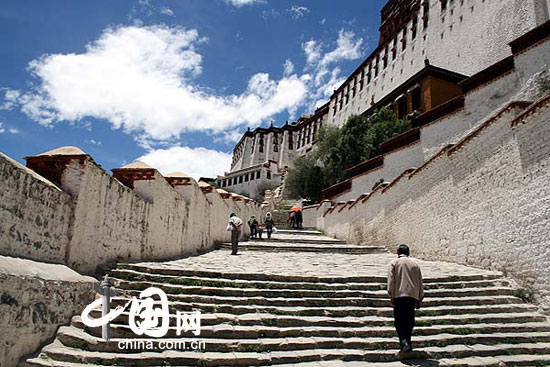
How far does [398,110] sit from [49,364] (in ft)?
91.5

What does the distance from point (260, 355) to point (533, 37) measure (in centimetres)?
1462

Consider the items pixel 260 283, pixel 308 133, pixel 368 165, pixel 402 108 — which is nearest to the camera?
pixel 260 283

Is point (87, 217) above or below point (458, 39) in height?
below

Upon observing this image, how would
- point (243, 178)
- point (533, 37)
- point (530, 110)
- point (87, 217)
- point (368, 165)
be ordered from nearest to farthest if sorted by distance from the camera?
point (87, 217)
point (530, 110)
point (533, 37)
point (368, 165)
point (243, 178)

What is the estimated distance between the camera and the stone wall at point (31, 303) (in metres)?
3.38

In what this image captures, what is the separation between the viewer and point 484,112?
48.6 ft

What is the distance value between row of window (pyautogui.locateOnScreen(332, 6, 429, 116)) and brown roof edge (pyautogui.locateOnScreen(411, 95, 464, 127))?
21945 millimetres

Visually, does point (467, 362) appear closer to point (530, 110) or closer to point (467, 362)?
point (467, 362)

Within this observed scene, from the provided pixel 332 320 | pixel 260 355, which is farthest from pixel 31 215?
pixel 332 320

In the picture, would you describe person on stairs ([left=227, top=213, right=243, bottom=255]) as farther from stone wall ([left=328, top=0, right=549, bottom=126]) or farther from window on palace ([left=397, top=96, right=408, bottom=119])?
stone wall ([left=328, top=0, right=549, bottom=126])

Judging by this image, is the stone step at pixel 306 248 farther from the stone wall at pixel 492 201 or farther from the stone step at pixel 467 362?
the stone step at pixel 467 362

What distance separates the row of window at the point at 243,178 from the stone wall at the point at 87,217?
51088mm

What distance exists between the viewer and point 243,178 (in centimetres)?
6356

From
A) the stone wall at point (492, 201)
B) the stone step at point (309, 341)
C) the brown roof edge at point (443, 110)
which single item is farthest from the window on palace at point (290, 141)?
the stone step at point (309, 341)
